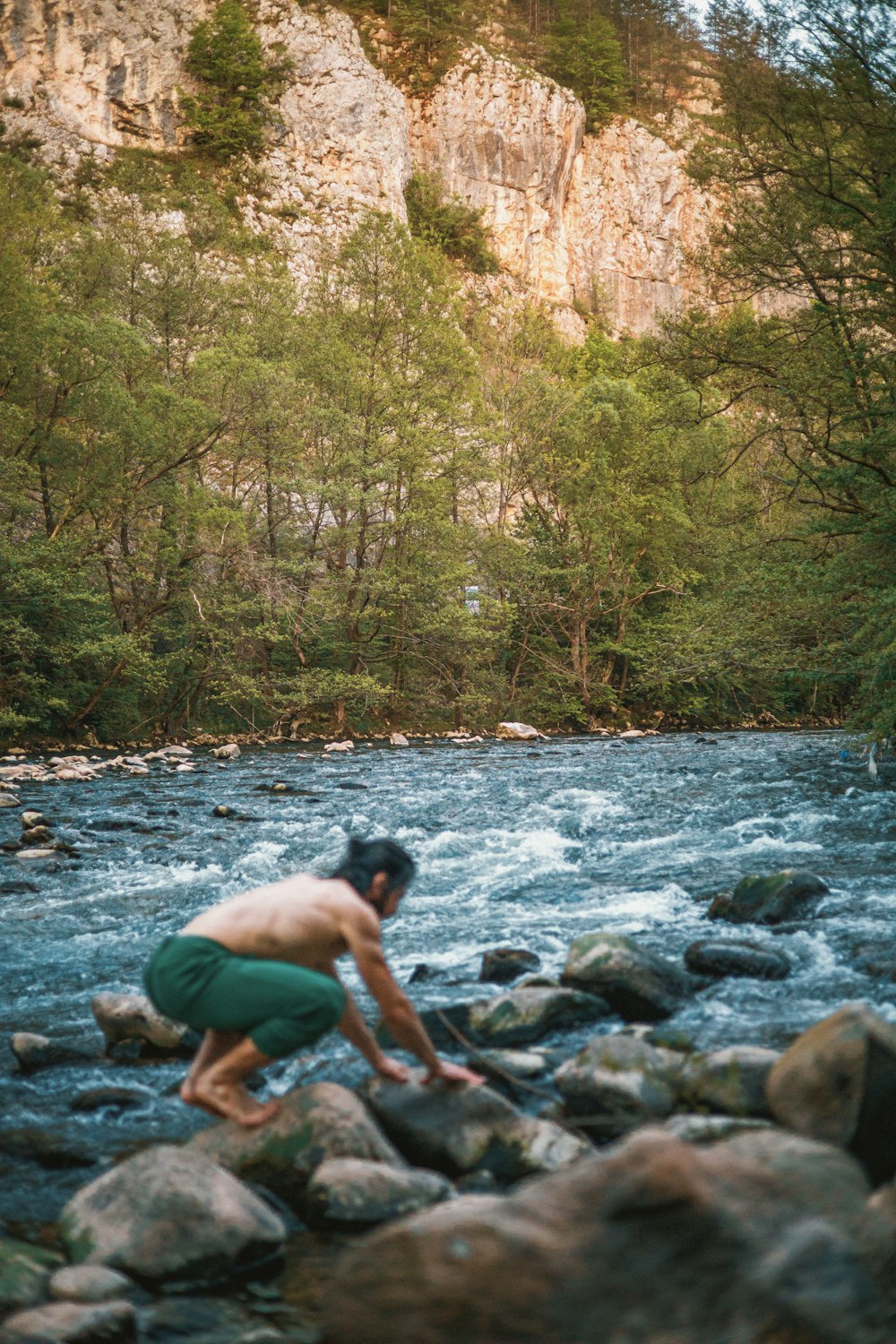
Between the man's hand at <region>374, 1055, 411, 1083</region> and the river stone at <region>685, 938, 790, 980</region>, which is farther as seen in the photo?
the river stone at <region>685, 938, 790, 980</region>

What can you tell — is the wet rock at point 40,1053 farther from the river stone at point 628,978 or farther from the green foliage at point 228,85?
the green foliage at point 228,85

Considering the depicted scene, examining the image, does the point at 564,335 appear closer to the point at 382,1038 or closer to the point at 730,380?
the point at 730,380

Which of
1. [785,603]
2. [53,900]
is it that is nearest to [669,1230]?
[53,900]

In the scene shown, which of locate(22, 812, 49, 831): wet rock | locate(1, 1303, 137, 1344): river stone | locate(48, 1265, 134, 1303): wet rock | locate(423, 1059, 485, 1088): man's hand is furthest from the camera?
locate(22, 812, 49, 831): wet rock

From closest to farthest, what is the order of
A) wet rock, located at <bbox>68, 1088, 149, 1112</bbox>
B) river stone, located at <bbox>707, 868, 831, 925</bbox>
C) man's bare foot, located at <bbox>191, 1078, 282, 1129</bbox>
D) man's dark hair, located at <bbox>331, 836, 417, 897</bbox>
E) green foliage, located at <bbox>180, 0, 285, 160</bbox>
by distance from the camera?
1. man's bare foot, located at <bbox>191, 1078, 282, 1129</bbox>
2. man's dark hair, located at <bbox>331, 836, 417, 897</bbox>
3. wet rock, located at <bbox>68, 1088, 149, 1112</bbox>
4. river stone, located at <bbox>707, 868, 831, 925</bbox>
5. green foliage, located at <bbox>180, 0, 285, 160</bbox>

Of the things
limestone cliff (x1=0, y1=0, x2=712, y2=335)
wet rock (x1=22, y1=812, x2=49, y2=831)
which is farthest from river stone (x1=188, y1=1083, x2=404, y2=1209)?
limestone cliff (x1=0, y1=0, x2=712, y2=335)

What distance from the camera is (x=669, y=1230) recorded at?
2.17m

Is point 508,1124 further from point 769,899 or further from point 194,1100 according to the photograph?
point 769,899

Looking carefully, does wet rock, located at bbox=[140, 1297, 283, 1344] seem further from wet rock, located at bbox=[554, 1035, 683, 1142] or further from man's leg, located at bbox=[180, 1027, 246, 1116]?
wet rock, located at bbox=[554, 1035, 683, 1142]

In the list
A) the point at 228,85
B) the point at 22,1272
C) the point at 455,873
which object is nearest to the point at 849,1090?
the point at 22,1272

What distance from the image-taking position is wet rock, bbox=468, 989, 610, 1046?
5004mm

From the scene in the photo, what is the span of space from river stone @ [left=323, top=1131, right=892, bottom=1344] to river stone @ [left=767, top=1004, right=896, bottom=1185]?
117cm

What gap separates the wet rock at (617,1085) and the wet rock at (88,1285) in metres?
1.77

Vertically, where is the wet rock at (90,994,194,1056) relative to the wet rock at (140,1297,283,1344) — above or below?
below
